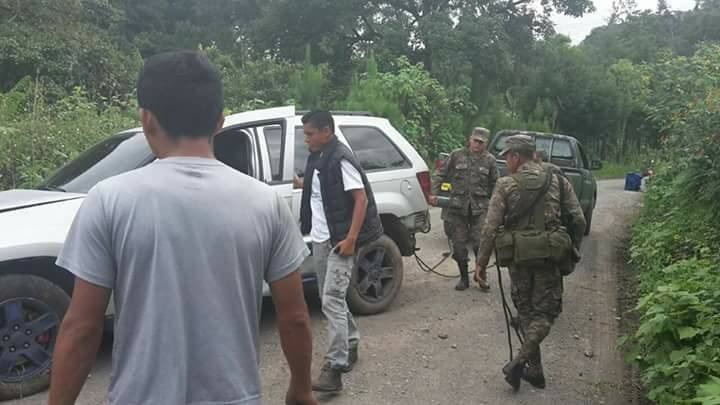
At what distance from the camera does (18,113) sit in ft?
35.7

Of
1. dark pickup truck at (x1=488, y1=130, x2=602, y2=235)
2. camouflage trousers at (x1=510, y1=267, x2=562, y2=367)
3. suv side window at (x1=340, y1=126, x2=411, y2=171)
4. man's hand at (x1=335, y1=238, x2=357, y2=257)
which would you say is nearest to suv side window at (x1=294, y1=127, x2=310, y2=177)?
suv side window at (x1=340, y1=126, x2=411, y2=171)

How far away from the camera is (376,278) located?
6492mm

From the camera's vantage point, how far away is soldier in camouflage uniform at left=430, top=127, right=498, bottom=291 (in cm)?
784

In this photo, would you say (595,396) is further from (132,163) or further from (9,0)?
(9,0)

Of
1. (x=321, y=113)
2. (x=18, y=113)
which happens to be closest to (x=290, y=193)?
(x=321, y=113)

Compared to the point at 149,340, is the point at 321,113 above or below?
above

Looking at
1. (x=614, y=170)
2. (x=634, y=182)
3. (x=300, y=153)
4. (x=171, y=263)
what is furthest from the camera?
(x=614, y=170)

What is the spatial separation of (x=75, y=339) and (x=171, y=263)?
0.33 metres

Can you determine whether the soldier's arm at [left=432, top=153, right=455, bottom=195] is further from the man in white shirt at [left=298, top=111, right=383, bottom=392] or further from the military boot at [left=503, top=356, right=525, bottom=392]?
the military boot at [left=503, top=356, right=525, bottom=392]

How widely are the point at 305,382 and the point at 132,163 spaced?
351 centimetres

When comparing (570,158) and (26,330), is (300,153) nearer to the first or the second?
(26,330)

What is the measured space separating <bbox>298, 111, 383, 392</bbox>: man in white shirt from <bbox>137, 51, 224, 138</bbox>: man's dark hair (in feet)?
8.84

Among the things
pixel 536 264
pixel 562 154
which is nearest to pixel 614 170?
pixel 562 154

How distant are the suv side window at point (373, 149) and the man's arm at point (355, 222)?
1.98m
